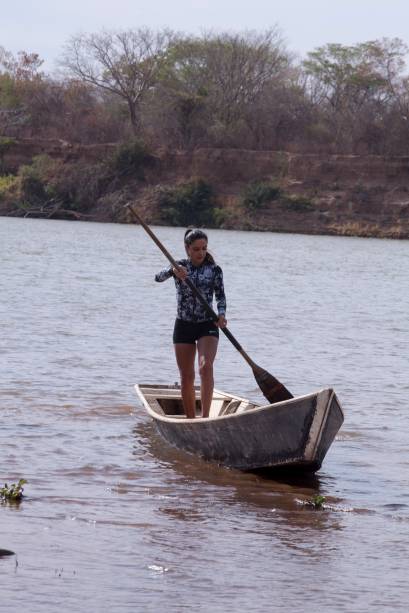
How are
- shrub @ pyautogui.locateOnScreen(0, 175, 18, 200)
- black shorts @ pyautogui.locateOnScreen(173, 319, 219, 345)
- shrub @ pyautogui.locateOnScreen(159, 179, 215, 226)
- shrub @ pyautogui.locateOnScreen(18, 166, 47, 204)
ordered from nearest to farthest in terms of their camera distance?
black shorts @ pyautogui.locateOnScreen(173, 319, 219, 345) → shrub @ pyautogui.locateOnScreen(159, 179, 215, 226) → shrub @ pyautogui.locateOnScreen(18, 166, 47, 204) → shrub @ pyautogui.locateOnScreen(0, 175, 18, 200)

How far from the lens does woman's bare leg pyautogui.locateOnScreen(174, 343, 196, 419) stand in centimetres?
897

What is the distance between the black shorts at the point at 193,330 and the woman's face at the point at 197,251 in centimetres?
42

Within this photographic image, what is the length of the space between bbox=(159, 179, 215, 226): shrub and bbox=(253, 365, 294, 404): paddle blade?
160 ft

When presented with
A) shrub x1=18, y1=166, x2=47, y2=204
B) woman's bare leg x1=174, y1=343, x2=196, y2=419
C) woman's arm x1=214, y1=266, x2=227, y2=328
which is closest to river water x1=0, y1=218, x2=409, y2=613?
woman's bare leg x1=174, y1=343, x2=196, y2=419

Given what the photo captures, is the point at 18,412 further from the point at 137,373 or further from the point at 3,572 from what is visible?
the point at 3,572

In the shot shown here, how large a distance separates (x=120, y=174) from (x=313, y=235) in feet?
35.1

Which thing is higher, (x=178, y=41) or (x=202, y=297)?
(x=178, y=41)

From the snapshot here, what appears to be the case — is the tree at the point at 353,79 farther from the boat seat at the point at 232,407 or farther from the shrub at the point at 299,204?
the boat seat at the point at 232,407

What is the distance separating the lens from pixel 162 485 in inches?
320

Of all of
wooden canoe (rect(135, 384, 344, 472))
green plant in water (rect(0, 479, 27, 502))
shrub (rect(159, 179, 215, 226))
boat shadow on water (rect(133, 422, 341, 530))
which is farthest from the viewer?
shrub (rect(159, 179, 215, 226))

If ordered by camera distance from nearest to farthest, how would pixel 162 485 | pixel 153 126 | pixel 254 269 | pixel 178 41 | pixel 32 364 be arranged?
pixel 162 485 < pixel 32 364 < pixel 254 269 < pixel 153 126 < pixel 178 41

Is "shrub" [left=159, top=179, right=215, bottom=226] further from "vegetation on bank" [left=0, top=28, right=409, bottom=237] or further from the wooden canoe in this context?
the wooden canoe

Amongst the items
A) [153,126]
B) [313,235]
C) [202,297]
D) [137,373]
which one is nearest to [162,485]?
[202,297]

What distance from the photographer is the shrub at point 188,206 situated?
190 feet
